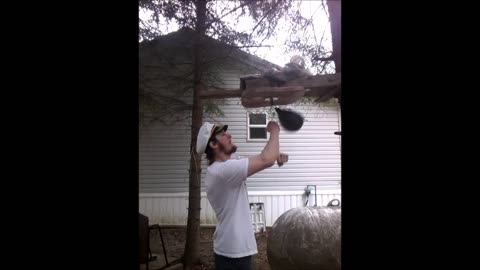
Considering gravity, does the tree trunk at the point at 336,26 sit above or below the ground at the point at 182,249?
above

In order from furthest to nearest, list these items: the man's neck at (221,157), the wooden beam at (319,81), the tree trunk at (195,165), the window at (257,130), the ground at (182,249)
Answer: the window at (257,130) < the ground at (182,249) < the tree trunk at (195,165) < the man's neck at (221,157) < the wooden beam at (319,81)

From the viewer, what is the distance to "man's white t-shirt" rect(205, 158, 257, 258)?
4.57ft

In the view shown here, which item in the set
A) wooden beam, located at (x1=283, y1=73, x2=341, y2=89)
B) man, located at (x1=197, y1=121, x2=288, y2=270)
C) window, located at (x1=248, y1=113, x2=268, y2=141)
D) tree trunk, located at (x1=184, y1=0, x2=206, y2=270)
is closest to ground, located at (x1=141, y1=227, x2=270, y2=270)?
tree trunk, located at (x1=184, y1=0, x2=206, y2=270)

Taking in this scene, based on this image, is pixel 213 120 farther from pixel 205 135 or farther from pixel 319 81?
pixel 319 81

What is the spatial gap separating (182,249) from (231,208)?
305 centimetres

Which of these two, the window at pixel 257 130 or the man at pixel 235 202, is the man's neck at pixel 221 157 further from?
the window at pixel 257 130

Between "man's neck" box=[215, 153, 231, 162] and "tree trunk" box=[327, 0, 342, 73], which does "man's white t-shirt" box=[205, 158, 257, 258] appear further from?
"tree trunk" box=[327, 0, 342, 73]

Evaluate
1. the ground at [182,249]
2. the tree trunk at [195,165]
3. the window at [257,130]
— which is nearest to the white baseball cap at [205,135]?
the tree trunk at [195,165]

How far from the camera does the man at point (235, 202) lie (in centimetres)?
139
